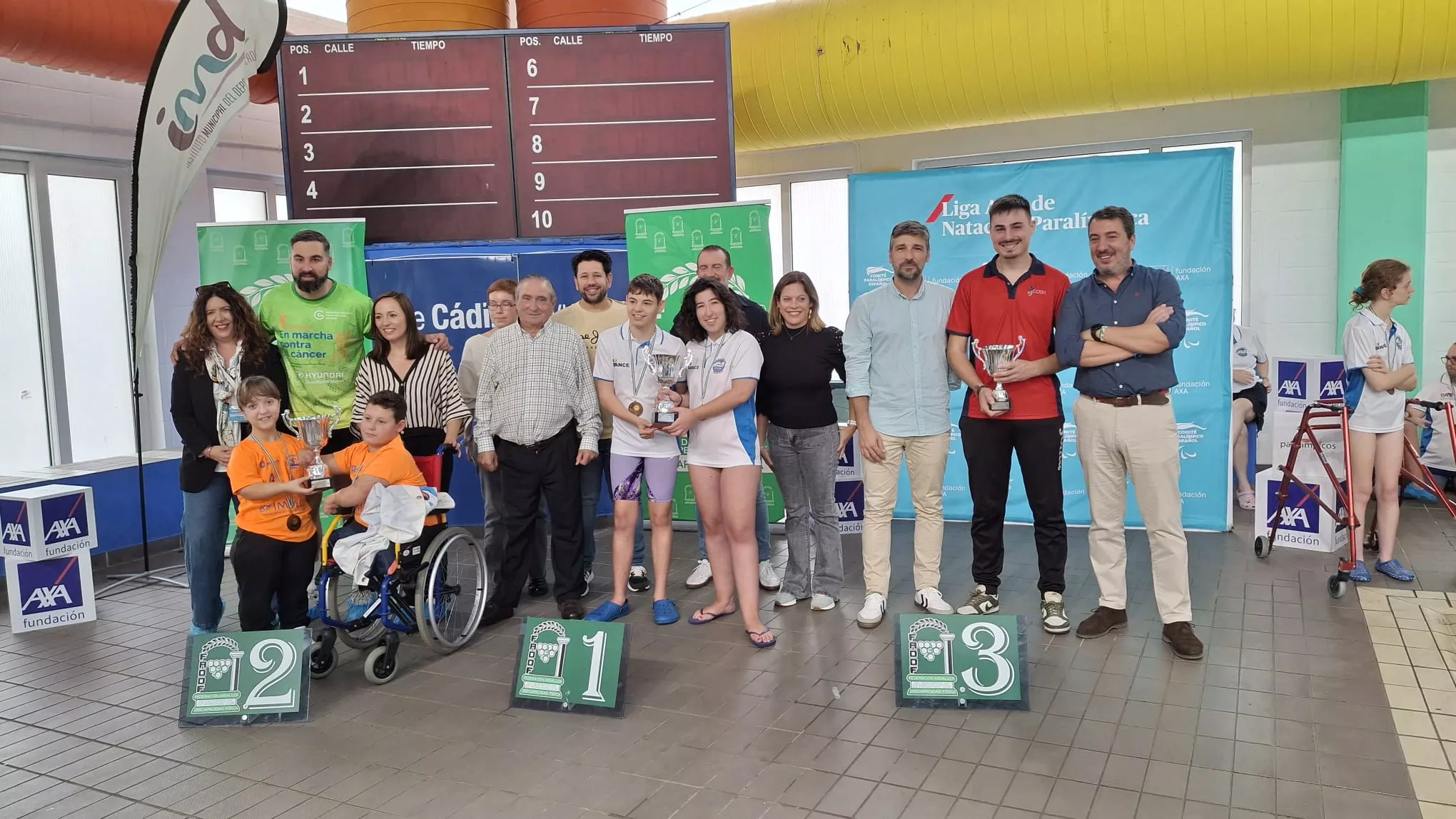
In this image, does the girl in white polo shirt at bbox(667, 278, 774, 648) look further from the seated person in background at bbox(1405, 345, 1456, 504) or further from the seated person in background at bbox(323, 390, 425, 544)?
the seated person in background at bbox(1405, 345, 1456, 504)

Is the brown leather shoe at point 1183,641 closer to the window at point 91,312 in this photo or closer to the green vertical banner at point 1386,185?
the green vertical banner at point 1386,185

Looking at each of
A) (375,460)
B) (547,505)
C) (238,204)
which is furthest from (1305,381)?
(238,204)

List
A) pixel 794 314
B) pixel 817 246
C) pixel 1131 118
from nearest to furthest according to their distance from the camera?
pixel 794 314 < pixel 1131 118 < pixel 817 246

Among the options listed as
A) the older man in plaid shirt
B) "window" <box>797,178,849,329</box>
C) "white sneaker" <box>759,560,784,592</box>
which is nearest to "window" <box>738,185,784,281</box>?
"window" <box>797,178,849,329</box>

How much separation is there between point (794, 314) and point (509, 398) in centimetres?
127

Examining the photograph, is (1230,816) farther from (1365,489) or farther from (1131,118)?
(1131,118)

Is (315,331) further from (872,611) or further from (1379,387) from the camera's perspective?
(1379,387)

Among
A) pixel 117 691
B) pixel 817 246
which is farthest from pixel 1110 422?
pixel 817 246

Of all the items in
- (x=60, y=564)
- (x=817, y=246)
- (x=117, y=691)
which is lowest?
(x=117, y=691)

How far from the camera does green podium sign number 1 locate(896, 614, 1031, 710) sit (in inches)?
130

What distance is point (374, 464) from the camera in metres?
3.79

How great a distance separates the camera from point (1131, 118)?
24.5 feet

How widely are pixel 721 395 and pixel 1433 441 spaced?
499 centimetres

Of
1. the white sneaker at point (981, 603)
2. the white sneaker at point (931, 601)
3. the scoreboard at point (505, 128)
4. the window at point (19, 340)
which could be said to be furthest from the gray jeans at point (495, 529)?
the window at point (19, 340)
